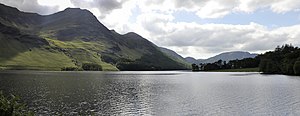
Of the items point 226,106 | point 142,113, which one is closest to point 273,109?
point 226,106

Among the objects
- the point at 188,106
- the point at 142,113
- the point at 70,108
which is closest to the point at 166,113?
the point at 142,113

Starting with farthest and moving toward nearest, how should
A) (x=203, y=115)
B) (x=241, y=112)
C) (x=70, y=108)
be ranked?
1. (x=70, y=108)
2. (x=241, y=112)
3. (x=203, y=115)

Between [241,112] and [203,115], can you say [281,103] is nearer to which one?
[241,112]

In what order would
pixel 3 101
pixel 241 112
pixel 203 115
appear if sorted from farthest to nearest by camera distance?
pixel 241 112 → pixel 203 115 → pixel 3 101

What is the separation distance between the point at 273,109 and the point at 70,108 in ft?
116

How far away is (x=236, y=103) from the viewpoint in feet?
216

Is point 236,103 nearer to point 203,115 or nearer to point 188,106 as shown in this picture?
point 188,106

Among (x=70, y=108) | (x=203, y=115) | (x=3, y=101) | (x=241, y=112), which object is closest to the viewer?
(x=3, y=101)

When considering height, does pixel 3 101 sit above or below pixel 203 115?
above

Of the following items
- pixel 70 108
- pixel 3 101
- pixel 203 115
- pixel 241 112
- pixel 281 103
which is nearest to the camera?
pixel 3 101

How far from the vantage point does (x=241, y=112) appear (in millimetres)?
54625

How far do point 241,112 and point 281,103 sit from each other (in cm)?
1448

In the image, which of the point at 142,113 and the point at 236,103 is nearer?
the point at 142,113

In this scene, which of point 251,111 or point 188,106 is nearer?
point 251,111
